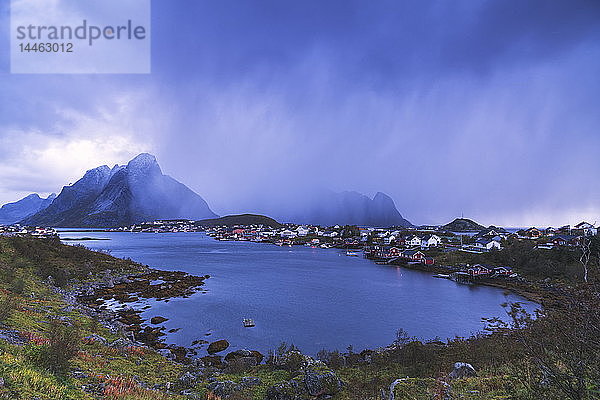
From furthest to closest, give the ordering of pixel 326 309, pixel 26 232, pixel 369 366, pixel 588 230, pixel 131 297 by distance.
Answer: pixel 26 232, pixel 588 230, pixel 131 297, pixel 326 309, pixel 369 366

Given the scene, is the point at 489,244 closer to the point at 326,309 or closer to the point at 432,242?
the point at 432,242

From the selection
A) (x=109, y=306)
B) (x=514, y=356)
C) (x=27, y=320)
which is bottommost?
(x=109, y=306)

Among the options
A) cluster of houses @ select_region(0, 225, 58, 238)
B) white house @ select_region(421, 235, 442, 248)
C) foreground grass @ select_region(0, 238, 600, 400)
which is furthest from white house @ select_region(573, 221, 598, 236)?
cluster of houses @ select_region(0, 225, 58, 238)

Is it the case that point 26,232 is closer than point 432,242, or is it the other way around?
point 432,242

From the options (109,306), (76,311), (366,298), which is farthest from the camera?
(366,298)

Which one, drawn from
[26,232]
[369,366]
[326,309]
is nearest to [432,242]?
[326,309]

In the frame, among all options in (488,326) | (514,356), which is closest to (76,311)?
(514,356)

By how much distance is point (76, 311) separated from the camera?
72.9ft

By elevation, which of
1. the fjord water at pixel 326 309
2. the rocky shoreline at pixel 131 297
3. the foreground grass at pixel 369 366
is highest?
the foreground grass at pixel 369 366

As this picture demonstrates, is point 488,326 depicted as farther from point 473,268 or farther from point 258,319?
point 473,268

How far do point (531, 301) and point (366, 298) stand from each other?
1788 cm

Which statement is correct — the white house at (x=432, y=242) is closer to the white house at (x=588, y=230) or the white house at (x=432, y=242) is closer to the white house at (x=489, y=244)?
the white house at (x=489, y=244)

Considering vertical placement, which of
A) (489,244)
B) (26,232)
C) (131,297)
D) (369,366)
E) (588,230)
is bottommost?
(131,297)

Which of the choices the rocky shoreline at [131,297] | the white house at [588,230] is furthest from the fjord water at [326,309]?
the white house at [588,230]
